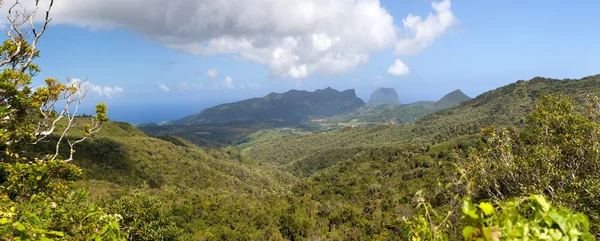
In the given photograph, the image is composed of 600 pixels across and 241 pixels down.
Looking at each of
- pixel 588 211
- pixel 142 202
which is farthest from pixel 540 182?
pixel 142 202

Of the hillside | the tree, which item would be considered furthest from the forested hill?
the tree

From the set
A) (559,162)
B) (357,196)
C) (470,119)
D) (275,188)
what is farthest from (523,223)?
(470,119)

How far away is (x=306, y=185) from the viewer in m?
78.7

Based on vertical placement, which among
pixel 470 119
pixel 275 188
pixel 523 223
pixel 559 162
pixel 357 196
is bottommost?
pixel 275 188

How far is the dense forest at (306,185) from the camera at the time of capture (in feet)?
7.50

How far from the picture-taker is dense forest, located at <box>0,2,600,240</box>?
229 centimetres

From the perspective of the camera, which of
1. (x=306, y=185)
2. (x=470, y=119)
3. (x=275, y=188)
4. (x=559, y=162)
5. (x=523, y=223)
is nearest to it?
(x=523, y=223)

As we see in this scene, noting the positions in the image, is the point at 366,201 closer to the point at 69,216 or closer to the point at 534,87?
the point at 69,216

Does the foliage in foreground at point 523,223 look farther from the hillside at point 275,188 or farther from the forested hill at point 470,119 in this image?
the forested hill at point 470,119

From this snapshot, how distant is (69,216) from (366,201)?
5601 cm

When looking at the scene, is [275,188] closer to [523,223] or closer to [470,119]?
[523,223]

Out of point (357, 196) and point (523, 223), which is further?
point (357, 196)

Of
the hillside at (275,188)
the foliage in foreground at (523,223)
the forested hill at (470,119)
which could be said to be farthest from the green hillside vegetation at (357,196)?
the forested hill at (470,119)

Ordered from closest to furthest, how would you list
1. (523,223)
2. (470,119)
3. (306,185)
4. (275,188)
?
1. (523,223)
2. (306,185)
3. (275,188)
4. (470,119)
